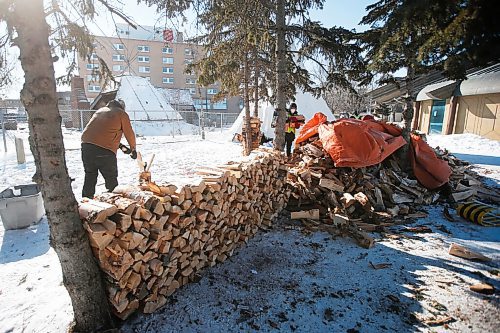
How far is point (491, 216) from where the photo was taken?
4.57m

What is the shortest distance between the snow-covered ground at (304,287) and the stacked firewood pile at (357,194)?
484 mm

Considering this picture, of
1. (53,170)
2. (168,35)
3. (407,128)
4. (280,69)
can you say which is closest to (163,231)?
(53,170)

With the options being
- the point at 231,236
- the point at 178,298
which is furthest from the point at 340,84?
the point at 178,298

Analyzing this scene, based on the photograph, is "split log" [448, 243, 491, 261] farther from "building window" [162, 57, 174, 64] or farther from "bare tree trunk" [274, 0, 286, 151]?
"building window" [162, 57, 174, 64]

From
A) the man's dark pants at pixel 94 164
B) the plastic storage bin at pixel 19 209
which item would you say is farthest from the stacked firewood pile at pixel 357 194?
the plastic storage bin at pixel 19 209

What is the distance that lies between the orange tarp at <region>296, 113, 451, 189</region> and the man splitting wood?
3.76 m

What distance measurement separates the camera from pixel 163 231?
8.39 feet

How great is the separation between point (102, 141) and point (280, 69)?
4426 mm

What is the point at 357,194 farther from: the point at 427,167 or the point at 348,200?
the point at 427,167

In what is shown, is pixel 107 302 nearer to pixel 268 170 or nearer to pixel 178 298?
pixel 178 298

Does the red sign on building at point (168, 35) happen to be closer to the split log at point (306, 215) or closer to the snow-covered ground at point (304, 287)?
the snow-covered ground at point (304, 287)

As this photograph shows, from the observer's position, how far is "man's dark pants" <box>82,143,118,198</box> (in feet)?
12.4

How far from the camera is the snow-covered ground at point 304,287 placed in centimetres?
242

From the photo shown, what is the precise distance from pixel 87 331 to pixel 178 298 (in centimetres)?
79
